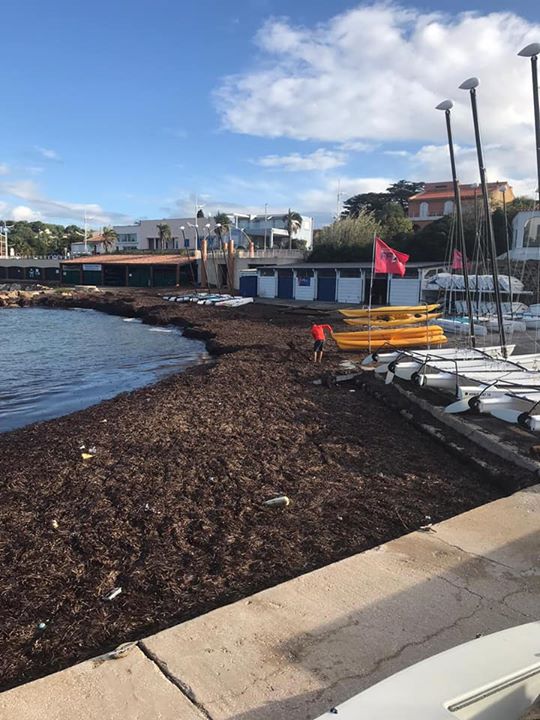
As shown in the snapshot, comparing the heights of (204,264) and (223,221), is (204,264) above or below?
below

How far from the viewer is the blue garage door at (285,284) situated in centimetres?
4909

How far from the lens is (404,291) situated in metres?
39.1

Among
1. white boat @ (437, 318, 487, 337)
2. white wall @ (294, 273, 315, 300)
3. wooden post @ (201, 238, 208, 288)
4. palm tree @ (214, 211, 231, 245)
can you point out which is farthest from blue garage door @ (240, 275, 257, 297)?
palm tree @ (214, 211, 231, 245)

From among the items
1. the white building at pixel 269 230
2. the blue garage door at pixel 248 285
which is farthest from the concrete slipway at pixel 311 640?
the white building at pixel 269 230

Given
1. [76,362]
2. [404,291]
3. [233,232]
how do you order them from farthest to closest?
[233,232]
[404,291]
[76,362]

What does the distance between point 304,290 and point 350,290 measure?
5.16m

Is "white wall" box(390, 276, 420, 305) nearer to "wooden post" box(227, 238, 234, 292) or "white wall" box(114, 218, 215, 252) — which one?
"wooden post" box(227, 238, 234, 292)

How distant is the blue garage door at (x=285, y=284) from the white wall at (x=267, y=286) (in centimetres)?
57

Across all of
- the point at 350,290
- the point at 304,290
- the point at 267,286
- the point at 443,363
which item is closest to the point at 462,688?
the point at 443,363

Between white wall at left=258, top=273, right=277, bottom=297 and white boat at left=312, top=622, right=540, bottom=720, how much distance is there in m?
48.2

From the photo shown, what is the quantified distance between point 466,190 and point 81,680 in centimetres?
8665

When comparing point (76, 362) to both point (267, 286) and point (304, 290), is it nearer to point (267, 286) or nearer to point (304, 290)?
point (304, 290)

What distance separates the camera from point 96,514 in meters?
6.08

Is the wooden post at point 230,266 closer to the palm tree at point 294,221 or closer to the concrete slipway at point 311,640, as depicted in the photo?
the palm tree at point 294,221
